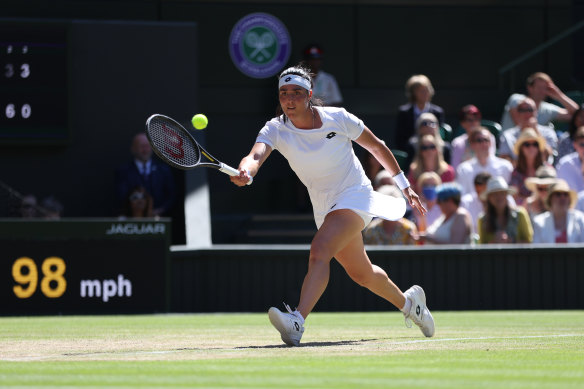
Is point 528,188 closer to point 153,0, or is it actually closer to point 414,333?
point 414,333

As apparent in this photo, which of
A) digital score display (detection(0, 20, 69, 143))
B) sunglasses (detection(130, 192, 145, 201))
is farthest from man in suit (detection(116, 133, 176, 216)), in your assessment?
digital score display (detection(0, 20, 69, 143))

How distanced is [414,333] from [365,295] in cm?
395

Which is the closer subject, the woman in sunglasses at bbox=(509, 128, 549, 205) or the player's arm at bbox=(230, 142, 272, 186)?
the player's arm at bbox=(230, 142, 272, 186)

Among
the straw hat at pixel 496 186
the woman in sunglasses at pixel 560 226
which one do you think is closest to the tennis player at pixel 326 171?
the straw hat at pixel 496 186

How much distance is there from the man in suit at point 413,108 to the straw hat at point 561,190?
7.77 feet

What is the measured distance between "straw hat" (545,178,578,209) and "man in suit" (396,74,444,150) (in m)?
2.37

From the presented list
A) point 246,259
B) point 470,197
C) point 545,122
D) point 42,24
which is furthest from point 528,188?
point 42,24

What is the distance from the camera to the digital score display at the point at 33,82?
13.8 meters

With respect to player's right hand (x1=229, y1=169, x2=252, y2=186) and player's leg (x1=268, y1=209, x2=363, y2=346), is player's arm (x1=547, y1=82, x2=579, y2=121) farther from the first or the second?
player's right hand (x1=229, y1=169, x2=252, y2=186)

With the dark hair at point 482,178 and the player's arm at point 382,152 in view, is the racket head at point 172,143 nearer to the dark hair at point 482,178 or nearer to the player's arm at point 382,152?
the player's arm at point 382,152

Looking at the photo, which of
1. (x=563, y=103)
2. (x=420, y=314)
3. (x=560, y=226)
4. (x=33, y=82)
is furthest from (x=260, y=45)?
(x=420, y=314)

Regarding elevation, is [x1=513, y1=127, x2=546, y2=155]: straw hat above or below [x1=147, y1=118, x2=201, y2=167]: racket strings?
above

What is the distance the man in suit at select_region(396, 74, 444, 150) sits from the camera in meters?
14.3

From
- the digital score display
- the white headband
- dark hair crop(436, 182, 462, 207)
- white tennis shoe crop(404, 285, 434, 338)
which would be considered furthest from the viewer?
the digital score display
